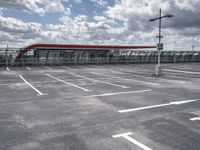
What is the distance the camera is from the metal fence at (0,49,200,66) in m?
26.0

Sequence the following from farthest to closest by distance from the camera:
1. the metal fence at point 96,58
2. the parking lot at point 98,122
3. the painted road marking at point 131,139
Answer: the metal fence at point 96,58 < the parking lot at point 98,122 < the painted road marking at point 131,139

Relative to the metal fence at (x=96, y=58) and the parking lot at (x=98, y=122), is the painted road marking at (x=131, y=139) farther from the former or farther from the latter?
the metal fence at (x=96, y=58)

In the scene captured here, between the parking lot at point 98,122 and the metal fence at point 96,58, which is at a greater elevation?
the metal fence at point 96,58

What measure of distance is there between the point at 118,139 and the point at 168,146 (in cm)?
108

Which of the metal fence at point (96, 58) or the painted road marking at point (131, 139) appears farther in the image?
the metal fence at point (96, 58)

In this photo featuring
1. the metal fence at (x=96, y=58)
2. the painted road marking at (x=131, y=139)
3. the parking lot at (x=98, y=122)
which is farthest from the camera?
the metal fence at (x=96, y=58)

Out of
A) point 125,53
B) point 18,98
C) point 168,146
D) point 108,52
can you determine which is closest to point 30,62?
point 108,52

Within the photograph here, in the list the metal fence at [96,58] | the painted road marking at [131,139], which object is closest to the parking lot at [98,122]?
the painted road marking at [131,139]

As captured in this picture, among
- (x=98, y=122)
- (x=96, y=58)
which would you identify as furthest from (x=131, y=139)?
(x=96, y=58)

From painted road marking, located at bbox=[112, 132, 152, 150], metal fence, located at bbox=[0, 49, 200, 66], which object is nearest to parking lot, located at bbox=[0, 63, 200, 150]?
painted road marking, located at bbox=[112, 132, 152, 150]

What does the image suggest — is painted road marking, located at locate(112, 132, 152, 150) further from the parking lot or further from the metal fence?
the metal fence

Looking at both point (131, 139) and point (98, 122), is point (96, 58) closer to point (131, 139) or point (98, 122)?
point (98, 122)

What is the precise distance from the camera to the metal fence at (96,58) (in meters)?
26.0

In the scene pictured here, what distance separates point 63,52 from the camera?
30.1 metres
